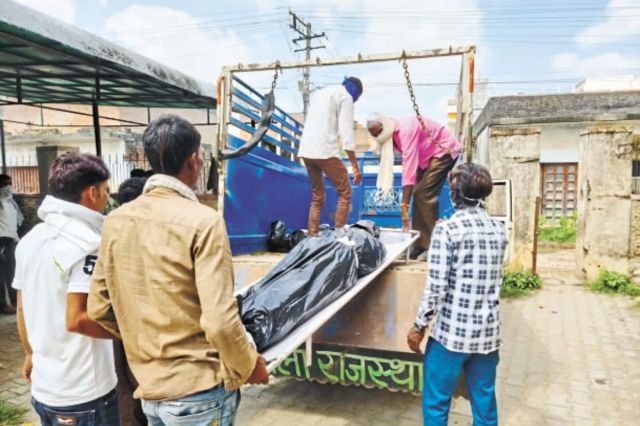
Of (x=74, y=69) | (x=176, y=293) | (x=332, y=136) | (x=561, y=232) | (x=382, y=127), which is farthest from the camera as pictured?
(x=561, y=232)

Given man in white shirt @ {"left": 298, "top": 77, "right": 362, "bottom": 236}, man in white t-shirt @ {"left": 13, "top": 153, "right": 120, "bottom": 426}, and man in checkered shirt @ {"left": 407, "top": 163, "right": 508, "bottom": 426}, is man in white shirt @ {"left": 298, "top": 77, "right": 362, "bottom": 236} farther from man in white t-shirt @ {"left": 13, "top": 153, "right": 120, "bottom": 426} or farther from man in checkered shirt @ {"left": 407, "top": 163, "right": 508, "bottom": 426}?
man in white t-shirt @ {"left": 13, "top": 153, "right": 120, "bottom": 426}

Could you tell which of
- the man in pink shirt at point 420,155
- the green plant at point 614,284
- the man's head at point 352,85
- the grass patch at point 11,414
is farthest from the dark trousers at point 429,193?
the green plant at point 614,284

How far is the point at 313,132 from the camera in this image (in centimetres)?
391

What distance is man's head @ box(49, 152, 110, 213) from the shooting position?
5.29ft

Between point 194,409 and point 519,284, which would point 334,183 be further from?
point 519,284

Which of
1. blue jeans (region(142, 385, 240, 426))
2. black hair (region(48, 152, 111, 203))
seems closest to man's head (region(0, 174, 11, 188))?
black hair (region(48, 152, 111, 203))

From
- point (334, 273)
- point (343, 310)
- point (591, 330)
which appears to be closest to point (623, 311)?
point (591, 330)

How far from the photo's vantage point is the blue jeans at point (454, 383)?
7.32 ft

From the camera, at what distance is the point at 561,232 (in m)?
12.3

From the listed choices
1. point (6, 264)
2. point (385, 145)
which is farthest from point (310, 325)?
point (6, 264)

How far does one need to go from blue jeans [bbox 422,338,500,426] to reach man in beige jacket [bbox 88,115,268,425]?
119cm

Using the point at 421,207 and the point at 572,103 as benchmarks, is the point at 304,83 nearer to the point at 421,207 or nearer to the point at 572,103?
the point at 572,103

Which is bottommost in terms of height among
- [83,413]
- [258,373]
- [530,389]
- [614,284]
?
[530,389]

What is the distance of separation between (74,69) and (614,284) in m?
7.51
